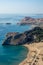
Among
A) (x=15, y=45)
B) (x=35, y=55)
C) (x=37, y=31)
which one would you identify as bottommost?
(x=35, y=55)

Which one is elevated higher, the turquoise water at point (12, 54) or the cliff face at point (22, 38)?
the cliff face at point (22, 38)

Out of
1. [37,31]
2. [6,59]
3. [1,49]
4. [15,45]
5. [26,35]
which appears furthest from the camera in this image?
[37,31]

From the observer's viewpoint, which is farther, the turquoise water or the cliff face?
the cliff face

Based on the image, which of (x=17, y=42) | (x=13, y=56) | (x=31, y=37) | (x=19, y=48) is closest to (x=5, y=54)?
(x=13, y=56)

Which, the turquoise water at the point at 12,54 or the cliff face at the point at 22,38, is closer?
the turquoise water at the point at 12,54

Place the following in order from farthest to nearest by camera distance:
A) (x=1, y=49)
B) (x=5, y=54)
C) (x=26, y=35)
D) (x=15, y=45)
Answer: (x=26, y=35) → (x=15, y=45) → (x=1, y=49) → (x=5, y=54)

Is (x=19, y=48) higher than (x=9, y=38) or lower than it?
lower

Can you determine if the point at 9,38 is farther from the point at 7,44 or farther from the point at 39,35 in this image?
the point at 39,35

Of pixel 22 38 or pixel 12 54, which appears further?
pixel 22 38

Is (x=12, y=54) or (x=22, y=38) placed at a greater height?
(x=22, y=38)

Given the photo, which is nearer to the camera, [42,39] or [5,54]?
[5,54]

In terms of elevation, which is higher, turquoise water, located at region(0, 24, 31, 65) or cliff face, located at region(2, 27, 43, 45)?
cliff face, located at region(2, 27, 43, 45)
